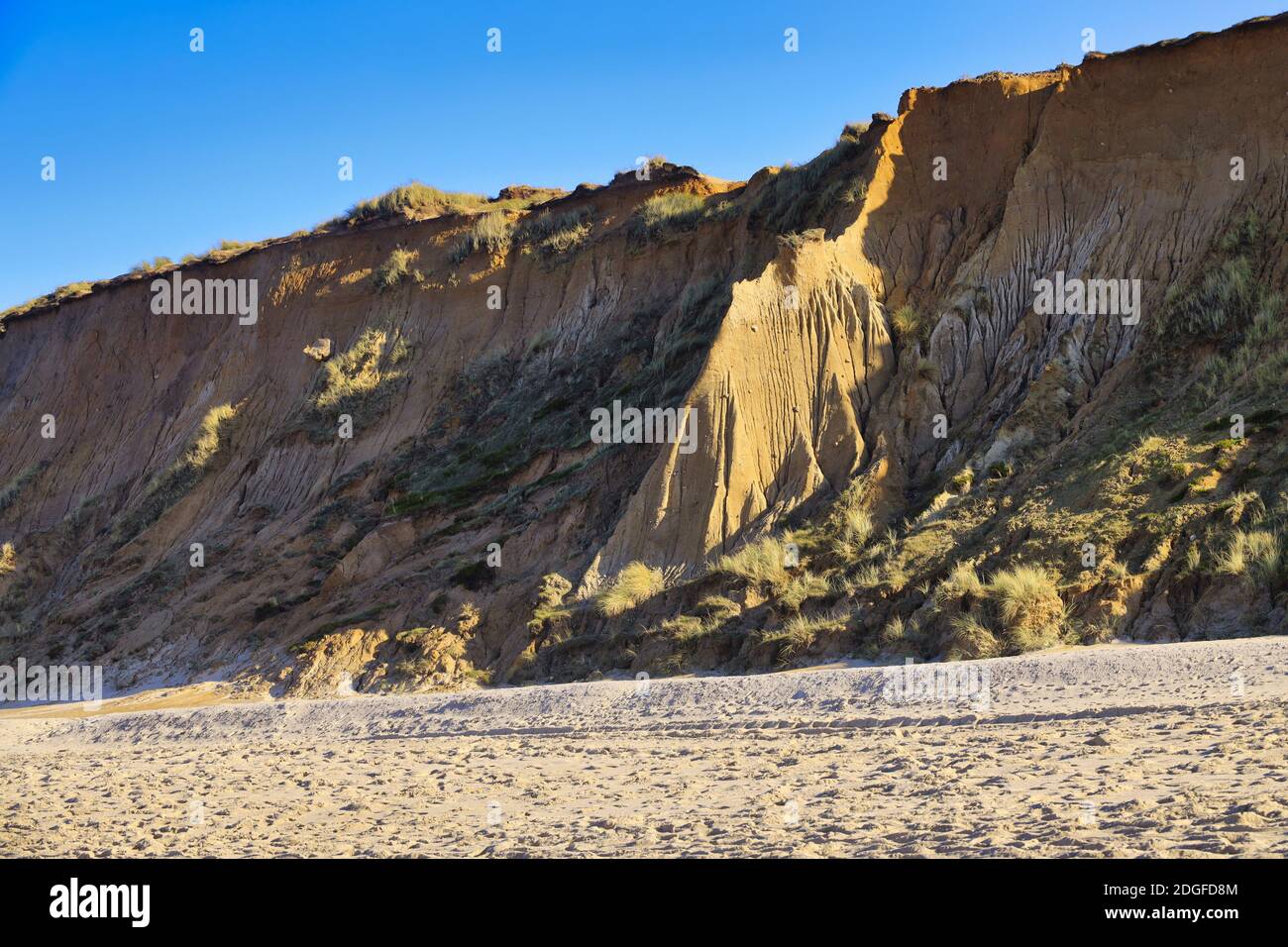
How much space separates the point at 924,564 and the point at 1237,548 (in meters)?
3.80

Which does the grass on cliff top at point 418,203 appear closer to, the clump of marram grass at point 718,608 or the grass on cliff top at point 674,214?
the grass on cliff top at point 674,214

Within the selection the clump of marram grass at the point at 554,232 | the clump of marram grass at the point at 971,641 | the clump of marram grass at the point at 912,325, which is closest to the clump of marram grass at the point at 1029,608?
the clump of marram grass at the point at 971,641

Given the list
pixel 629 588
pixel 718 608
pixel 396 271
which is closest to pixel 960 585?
pixel 718 608

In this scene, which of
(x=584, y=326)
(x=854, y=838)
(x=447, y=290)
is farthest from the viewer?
(x=447, y=290)

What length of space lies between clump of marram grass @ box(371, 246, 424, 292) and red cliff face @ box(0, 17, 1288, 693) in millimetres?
1178

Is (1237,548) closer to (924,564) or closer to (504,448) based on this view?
(924,564)

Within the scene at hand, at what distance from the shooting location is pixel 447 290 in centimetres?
3027

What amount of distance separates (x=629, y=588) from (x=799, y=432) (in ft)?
11.7

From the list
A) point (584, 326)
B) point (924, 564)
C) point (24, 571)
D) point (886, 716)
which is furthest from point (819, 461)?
point (24, 571)

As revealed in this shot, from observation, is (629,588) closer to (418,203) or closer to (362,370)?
(362,370)

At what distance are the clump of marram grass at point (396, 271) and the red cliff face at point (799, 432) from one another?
3.86 ft

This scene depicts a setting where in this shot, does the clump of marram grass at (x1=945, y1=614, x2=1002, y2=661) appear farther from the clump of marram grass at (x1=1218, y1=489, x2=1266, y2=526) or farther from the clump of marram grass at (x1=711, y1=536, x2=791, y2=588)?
the clump of marram grass at (x1=711, y1=536, x2=791, y2=588)

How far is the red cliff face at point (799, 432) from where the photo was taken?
49.8 feet

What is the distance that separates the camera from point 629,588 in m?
18.1
